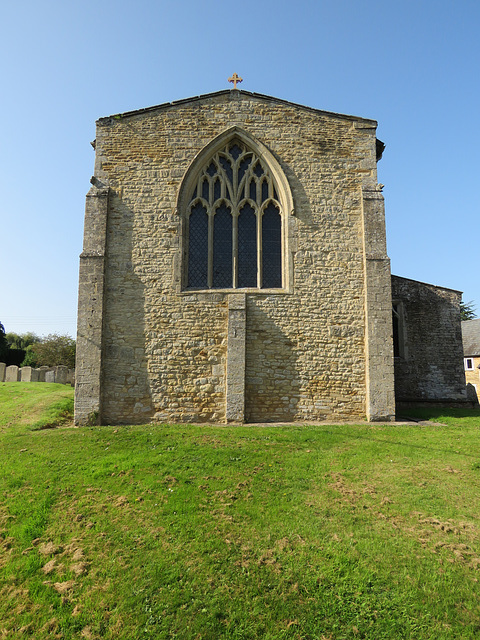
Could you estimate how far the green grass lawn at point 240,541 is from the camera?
3.51m

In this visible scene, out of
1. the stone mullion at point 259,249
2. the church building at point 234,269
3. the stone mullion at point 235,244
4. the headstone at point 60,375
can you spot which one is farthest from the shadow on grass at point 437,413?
the headstone at point 60,375

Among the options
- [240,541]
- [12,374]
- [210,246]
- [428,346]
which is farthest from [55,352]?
[240,541]

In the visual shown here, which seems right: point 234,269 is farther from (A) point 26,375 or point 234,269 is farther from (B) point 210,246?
(A) point 26,375

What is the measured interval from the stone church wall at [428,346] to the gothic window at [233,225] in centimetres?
602

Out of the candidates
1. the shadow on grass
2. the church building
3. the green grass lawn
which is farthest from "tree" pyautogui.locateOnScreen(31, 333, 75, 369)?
the shadow on grass

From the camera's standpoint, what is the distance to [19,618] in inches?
141

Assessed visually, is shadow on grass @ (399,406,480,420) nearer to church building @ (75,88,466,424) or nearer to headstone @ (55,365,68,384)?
church building @ (75,88,466,424)

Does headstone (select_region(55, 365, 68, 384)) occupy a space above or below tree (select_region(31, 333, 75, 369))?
below

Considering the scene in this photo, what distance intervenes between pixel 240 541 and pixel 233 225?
28.2 ft

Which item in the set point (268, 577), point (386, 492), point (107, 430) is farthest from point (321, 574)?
point (107, 430)

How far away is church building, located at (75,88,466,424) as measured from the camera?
10.4 m

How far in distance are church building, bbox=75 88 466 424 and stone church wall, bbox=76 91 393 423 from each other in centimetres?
3

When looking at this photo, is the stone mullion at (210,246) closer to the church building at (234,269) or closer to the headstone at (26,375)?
the church building at (234,269)

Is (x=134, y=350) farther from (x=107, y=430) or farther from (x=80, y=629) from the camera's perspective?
(x=80, y=629)
